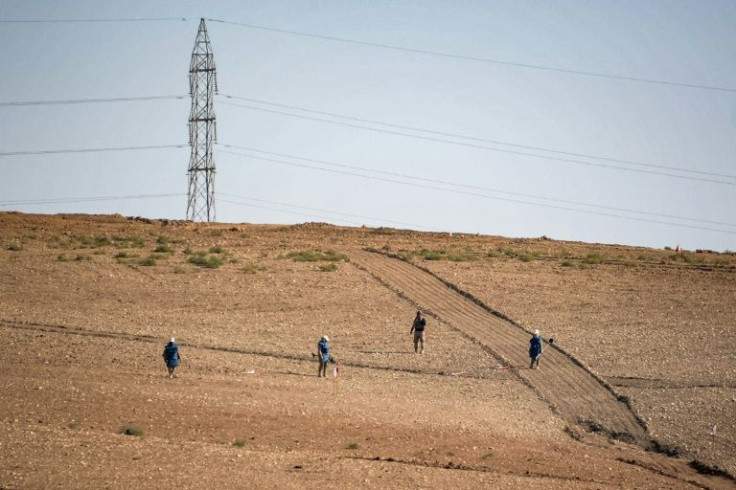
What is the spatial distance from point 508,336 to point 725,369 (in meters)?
9.73

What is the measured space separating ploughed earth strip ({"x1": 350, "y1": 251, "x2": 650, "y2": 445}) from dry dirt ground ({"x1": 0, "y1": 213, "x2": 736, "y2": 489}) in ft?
0.61

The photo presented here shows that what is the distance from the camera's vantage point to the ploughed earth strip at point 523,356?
4012 centimetres

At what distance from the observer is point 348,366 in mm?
45781

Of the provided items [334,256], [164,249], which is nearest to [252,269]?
[334,256]

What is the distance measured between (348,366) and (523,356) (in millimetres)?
7933

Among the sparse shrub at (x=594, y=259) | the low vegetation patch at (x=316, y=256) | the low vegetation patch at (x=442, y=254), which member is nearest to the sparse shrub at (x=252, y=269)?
the low vegetation patch at (x=316, y=256)

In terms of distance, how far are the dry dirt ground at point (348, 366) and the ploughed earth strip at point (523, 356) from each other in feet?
0.61

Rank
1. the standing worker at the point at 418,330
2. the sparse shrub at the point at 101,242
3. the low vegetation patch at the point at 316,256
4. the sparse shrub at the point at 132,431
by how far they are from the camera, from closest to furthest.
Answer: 1. the sparse shrub at the point at 132,431
2. the standing worker at the point at 418,330
3. the low vegetation patch at the point at 316,256
4. the sparse shrub at the point at 101,242

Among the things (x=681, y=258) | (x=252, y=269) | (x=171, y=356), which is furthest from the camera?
(x=681, y=258)

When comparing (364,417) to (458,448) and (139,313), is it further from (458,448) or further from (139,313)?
(139,313)

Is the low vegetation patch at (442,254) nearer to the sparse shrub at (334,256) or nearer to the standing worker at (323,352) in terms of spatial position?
the sparse shrub at (334,256)

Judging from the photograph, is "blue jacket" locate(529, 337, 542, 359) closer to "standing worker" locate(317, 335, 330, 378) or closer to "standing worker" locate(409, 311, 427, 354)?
"standing worker" locate(409, 311, 427, 354)

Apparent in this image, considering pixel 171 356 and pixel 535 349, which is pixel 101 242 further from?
pixel 535 349

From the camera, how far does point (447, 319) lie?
2205 inches
